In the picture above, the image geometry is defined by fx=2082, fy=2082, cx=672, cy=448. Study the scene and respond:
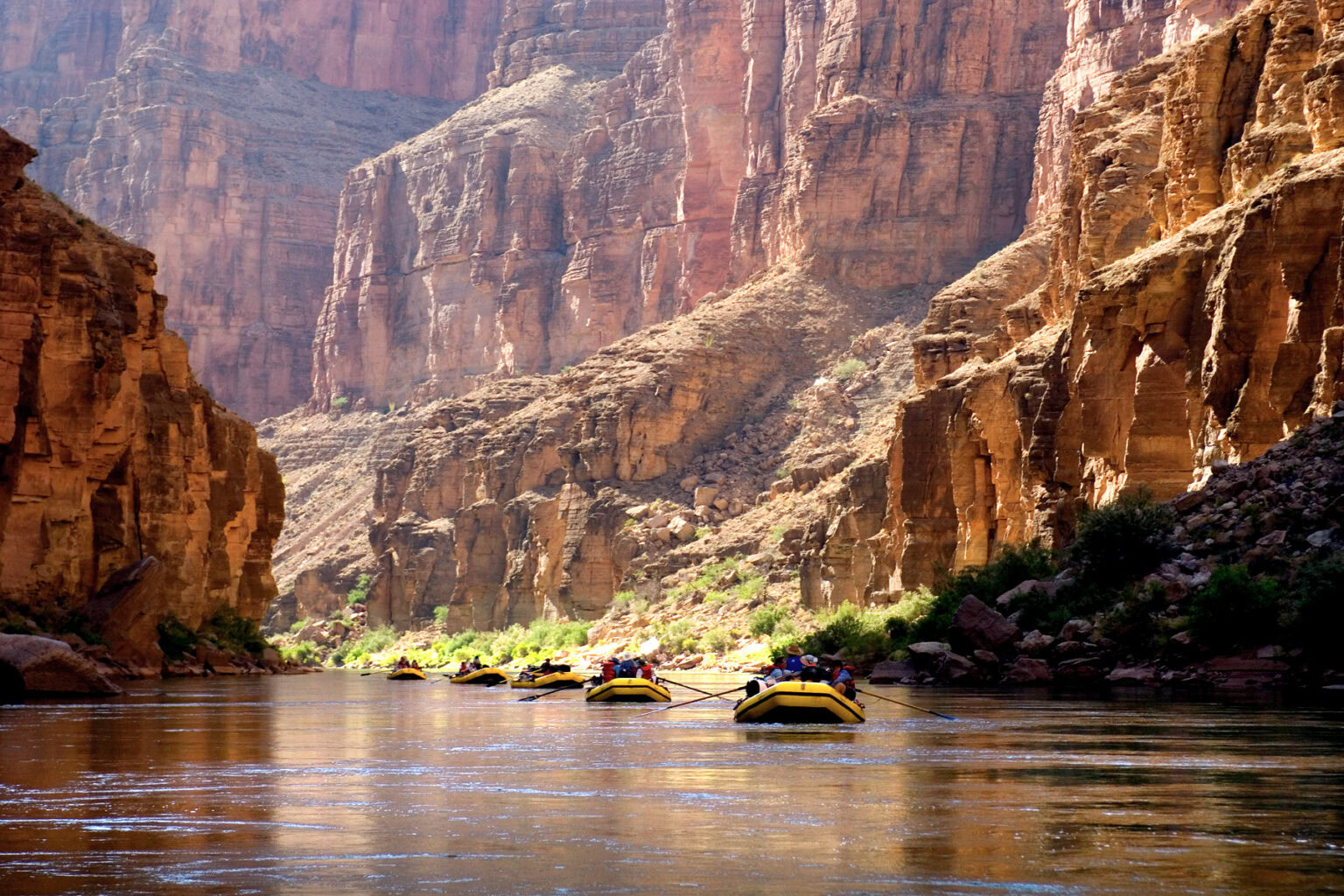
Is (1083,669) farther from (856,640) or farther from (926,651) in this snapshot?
(856,640)

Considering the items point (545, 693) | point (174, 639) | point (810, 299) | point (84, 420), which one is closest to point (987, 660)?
point (545, 693)

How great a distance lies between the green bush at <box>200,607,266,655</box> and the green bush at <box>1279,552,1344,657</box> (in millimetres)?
45232

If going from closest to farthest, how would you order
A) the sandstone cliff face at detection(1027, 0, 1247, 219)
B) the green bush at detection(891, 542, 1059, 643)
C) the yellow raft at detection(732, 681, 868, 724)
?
the yellow raft at detection(732, 681, 868, 724)
the green bush at detection(891, 542, 1059, 643)
the sandstone cliff face at detection(1027, 0, 1247, 219)

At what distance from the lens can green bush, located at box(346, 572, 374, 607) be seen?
14012 centimetres

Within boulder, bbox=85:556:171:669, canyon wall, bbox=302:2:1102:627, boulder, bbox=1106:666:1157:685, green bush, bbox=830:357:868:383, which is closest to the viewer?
boulder, bbox=1106:666:1157:685

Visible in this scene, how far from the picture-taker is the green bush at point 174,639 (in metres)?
66.6

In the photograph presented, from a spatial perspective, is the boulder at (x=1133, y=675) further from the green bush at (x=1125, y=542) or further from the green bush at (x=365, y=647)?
the green bush at (x=365, y=647)

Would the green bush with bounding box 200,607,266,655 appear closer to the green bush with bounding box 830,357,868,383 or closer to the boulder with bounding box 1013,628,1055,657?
the boulder with bounding box 1013,628,1055,657

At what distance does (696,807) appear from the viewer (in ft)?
65.2

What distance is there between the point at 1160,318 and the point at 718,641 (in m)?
40.0

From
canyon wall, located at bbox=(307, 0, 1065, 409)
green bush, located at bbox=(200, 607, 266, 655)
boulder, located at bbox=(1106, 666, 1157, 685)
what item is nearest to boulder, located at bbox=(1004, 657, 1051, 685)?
boulder, located at bbox=(1106, 666, 1157, 685)

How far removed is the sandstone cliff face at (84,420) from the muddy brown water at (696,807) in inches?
957

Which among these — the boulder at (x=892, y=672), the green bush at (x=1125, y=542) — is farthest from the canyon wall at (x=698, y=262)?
the green bush at (x=1125, y=542)

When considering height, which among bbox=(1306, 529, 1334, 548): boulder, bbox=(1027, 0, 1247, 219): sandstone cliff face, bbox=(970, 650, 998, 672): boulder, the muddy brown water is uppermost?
bbox=(1027, 0, 1247, 219): sandstone cliff face
